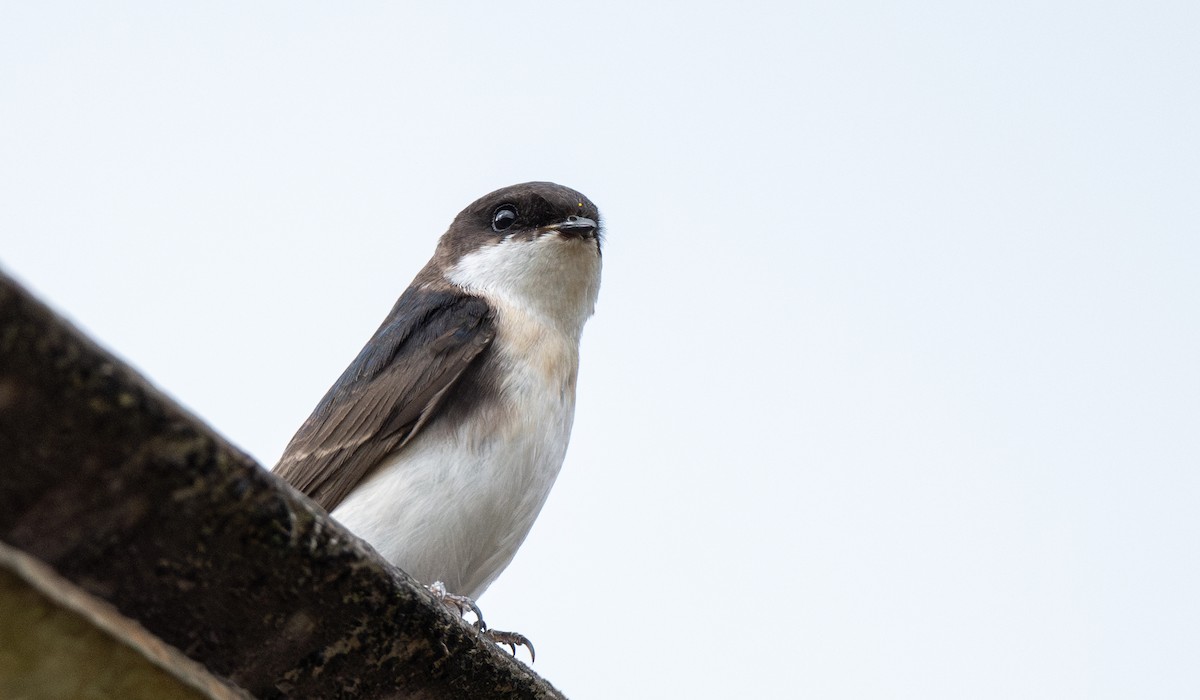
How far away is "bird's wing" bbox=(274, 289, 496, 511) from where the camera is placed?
16.2 ft

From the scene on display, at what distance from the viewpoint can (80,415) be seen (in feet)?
5.87

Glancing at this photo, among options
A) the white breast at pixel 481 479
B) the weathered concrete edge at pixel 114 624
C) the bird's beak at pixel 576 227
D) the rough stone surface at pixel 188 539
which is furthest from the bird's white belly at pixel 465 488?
the weathered concrete edge at pixel 114 624

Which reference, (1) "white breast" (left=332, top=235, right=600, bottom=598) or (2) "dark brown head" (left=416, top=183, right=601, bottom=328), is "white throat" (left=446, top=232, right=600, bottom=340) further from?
(1) "white breast" (left=332, top=235, right=600, bottom=598)

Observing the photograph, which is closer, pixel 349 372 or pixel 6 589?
pixel 6 589

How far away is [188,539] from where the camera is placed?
202 centimetres

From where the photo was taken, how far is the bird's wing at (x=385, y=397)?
495 centimetres

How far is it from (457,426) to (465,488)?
261 mm

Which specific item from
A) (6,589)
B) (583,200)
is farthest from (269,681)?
(583,200)

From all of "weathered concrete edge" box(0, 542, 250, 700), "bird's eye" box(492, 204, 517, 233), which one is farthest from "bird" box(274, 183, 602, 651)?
"weathered concrete edge" box(0, 542, 250, 700)

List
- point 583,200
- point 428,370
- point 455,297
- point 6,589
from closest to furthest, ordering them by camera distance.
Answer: point 6,589 < point 428,370 < point 455,297 < point 583,200

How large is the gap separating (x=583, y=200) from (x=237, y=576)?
14.5 feet

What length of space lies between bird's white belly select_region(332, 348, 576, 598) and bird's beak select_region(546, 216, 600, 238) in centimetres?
111

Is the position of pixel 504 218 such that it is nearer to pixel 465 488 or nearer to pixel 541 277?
pixel 541 277

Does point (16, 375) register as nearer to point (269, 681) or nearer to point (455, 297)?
point (269, 681)
